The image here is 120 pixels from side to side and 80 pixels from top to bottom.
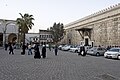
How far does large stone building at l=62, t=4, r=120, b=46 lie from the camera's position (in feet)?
162

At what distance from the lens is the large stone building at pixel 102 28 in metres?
49.4

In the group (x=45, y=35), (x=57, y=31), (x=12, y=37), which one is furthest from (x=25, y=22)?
(x=45, y=35)

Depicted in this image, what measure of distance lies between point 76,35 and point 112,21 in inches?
1049

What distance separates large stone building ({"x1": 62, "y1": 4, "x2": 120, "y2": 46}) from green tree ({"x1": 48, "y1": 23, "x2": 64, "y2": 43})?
85.0 feet

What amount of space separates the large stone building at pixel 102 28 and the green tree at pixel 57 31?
25.9 metres

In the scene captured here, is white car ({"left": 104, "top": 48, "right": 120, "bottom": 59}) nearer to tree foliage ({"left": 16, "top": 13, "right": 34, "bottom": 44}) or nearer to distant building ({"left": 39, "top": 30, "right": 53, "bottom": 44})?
tree foliage ({"left": 16, "top": 13, "right": 34, "bottom": 44})

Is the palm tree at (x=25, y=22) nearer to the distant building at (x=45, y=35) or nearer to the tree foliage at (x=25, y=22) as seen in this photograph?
the tree foliage at (x=25, y=22)

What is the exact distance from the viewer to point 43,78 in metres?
10.3

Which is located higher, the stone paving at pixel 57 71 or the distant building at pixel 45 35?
the distant building at pixel 45 35

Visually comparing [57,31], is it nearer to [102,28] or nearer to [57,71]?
[102,28]

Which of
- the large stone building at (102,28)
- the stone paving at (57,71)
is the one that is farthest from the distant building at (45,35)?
the stone paving at (57,71)

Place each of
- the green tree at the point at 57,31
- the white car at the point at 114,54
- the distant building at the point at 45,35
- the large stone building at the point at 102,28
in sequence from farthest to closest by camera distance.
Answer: the distant building at the point at 45,35 < the green tree at the point at 57,31 < the large stone building at the point at 102,28 < the white car at the point at 114,54

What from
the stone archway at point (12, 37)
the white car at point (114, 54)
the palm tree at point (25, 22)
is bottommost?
the white car at point (114, 54)

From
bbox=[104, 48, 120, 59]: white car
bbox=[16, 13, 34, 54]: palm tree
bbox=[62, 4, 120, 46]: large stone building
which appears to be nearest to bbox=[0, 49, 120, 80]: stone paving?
bbox=[104, 48, 120, 59]: white car
